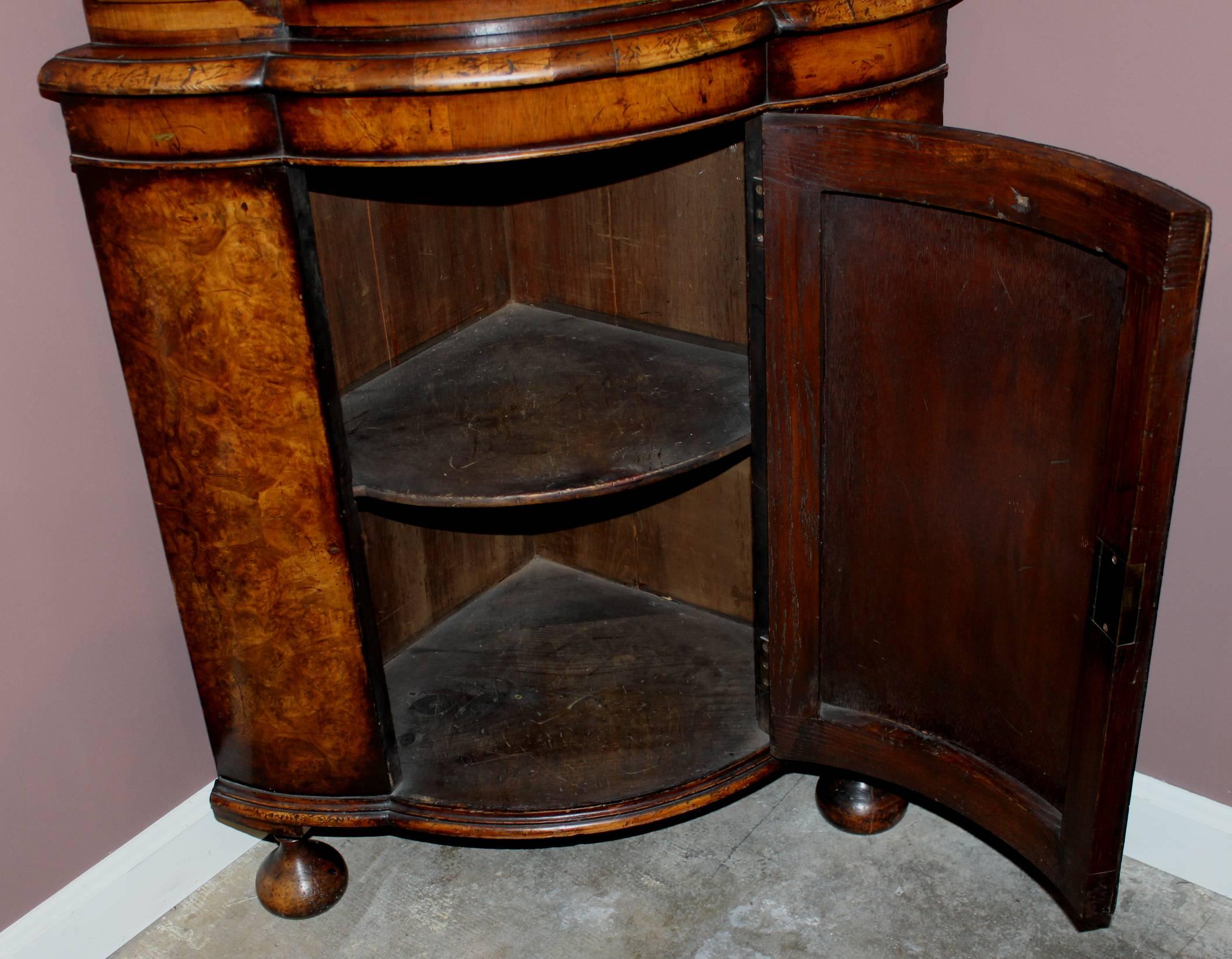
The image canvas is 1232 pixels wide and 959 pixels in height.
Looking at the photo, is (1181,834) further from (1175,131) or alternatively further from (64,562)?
(64,562)

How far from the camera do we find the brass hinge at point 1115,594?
1136 mm

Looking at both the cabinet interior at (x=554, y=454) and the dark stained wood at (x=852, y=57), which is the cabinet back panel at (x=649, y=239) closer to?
the cabinet interior at (x=554, y=454)

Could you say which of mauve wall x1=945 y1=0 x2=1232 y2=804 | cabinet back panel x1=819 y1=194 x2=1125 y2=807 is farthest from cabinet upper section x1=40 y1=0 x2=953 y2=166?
mauve wall x1=945 y1=0 x2=1232 y2=804

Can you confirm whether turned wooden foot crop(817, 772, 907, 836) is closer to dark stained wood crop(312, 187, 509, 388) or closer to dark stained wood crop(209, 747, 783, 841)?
dark stained wood crop(209, 747, 783, 841)

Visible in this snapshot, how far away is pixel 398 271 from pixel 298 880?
0.81m

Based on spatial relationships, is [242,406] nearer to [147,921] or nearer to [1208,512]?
[147,921]

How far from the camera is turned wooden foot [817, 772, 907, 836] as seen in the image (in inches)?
73.2

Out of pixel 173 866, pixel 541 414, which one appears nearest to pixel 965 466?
pixel 541 414

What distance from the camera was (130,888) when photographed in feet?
5.85

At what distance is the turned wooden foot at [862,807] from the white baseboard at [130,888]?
33.1 inches

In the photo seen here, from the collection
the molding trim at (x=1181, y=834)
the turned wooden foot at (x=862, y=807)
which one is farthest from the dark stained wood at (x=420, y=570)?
the molding trim at (x=1181, y=834)

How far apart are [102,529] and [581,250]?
750 millimetres

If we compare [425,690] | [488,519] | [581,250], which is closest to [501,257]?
[581,250]

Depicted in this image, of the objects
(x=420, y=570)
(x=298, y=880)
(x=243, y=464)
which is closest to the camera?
(x=243, y=464)
